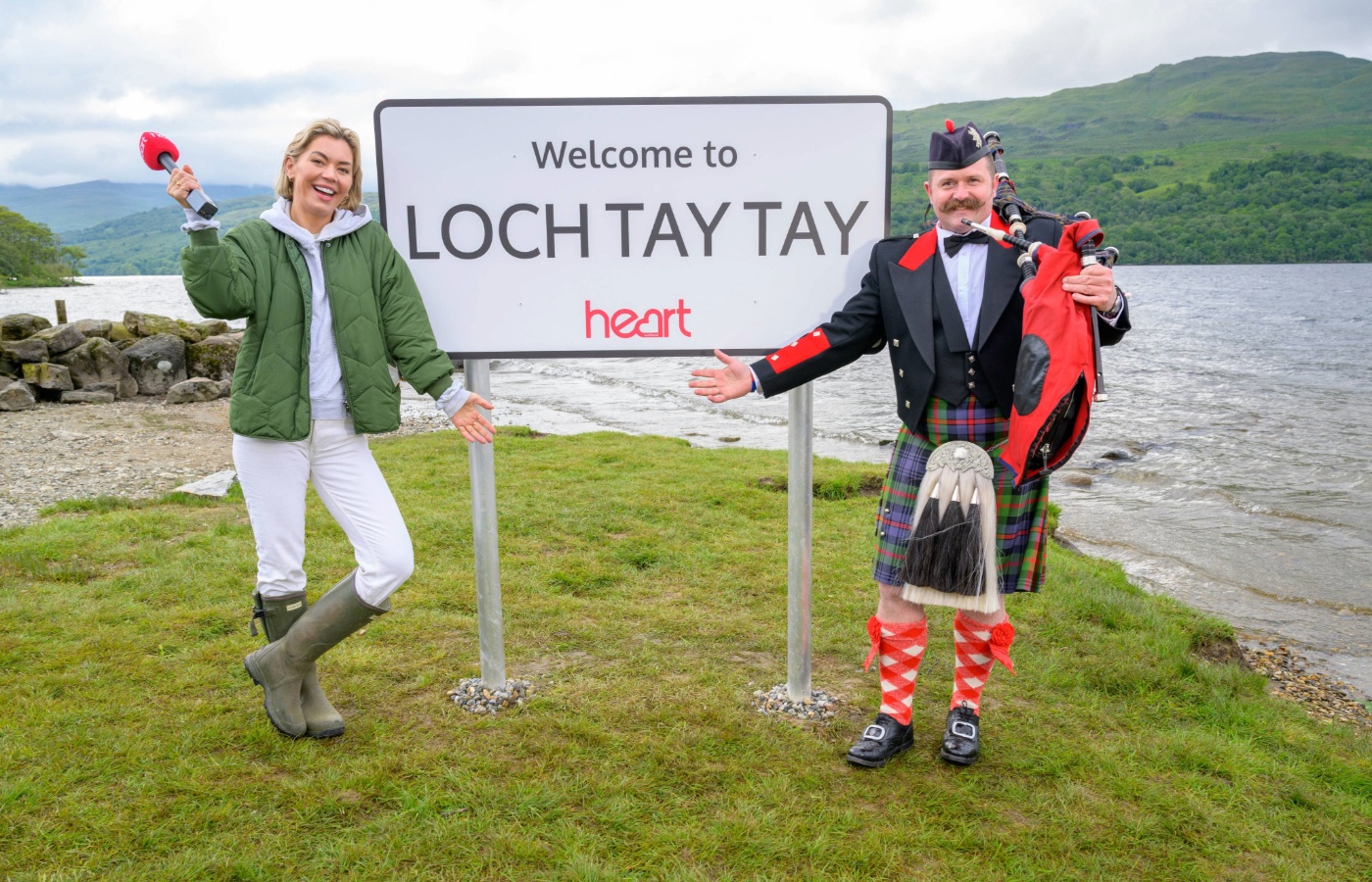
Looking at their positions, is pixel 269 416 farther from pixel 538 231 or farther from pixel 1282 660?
pixel 1282 660

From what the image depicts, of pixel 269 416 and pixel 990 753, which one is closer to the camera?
pixel 269 416

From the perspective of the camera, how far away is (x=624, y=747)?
3.78m

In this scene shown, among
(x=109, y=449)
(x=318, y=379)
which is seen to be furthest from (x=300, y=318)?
(x=109, y=449)

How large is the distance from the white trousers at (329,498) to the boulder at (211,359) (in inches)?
712

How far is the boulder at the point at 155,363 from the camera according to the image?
726 inches

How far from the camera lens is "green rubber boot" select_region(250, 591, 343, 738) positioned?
146 inches

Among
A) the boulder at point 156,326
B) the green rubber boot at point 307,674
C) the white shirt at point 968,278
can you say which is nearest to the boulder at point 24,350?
the boulder at point 156,326

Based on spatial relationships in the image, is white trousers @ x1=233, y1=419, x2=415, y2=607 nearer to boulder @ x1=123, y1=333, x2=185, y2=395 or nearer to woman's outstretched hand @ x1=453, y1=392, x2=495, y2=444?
woman's outstretched hand @ x1=453, y1=392, x2=495, y2=444

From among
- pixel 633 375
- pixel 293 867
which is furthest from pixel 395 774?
pixel 633 375

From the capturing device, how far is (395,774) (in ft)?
11.6

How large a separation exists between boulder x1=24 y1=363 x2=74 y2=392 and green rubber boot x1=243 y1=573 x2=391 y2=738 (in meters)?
16.9

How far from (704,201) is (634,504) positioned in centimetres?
433

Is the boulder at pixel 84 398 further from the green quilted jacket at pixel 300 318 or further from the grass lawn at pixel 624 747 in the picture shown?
the green quilted jacket at pixel 300 318

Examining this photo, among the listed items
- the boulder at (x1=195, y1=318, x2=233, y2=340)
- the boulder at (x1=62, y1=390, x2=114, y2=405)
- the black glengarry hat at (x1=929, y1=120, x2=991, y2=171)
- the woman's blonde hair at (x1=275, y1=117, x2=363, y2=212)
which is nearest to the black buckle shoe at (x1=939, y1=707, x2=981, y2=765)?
the black glengarry hat at (x1=929, y1=120, x2=991, y2=171)
